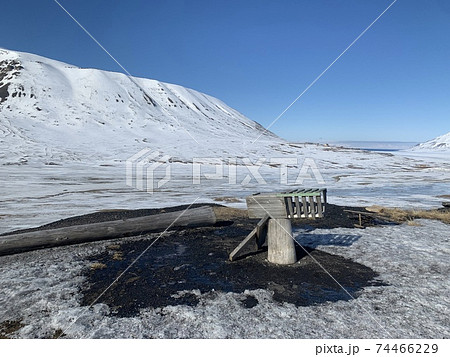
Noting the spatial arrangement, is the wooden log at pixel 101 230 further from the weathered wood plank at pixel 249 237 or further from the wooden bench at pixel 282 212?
the wooden bench at pixel 282 212

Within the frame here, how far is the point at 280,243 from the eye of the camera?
8992mm

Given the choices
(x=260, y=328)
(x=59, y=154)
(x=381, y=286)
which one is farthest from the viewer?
(x=59, y=154)

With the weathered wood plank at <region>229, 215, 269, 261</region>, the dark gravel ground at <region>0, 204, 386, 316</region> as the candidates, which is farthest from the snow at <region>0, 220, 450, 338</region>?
the weathered wood plank at <region>229, 215, 269, 261</region>

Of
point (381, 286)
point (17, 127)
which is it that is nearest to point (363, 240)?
point (381, 286)

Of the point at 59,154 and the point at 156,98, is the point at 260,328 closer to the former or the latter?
the point at 59,154

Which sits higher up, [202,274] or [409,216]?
[409,216]

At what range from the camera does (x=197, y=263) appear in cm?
941

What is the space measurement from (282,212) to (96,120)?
108117 mm

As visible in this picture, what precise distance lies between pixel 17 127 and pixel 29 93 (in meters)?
37.6

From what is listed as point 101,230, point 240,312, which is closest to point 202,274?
point 240,312

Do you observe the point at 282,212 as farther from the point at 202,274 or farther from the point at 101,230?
the point at 101,230

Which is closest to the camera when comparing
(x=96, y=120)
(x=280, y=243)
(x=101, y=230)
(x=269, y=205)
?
(x=269, y=205)

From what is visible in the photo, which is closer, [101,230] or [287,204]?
[287,204]

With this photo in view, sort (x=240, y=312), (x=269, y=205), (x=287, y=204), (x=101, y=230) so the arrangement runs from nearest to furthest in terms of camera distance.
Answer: (x=240, y=312), (x=287, y=204), (x=269, y=205), (x=101, y=230)
